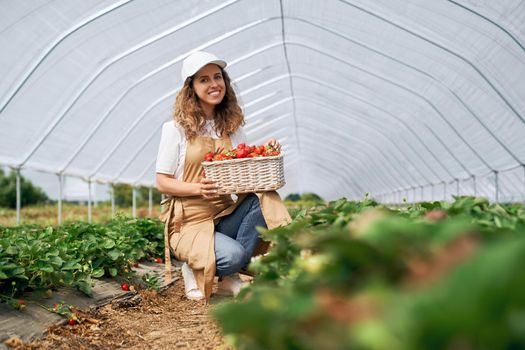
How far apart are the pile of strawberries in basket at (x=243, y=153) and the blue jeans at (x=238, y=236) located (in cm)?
42

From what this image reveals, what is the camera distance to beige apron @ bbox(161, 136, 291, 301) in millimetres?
5051

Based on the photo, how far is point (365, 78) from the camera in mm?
13914

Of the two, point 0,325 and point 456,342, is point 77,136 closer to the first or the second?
point 0,325

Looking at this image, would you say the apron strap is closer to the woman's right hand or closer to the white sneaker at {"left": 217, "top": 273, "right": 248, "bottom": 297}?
the woman's right hand

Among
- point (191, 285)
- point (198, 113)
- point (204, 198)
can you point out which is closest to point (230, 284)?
point (191, 285)

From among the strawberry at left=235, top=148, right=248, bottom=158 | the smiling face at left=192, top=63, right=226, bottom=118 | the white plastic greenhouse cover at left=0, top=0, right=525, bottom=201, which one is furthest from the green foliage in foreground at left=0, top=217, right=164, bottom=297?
the white plastic greenhouse cover at left=0, top=0, right=525, bottom=201

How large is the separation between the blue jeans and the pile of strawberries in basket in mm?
425

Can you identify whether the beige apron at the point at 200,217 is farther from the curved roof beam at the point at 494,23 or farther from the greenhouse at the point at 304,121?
the curved roof beam at the point at 494,23

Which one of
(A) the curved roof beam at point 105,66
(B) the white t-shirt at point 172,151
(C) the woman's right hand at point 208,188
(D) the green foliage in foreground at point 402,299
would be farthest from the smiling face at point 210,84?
(A) the curved roof beam at point 105,66

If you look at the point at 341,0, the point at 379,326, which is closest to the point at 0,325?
the point at 379,326

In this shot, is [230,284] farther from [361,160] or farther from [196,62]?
[361,160]

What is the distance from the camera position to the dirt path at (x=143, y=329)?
3.76 m

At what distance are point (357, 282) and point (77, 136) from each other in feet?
34.6

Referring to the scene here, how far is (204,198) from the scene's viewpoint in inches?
206
